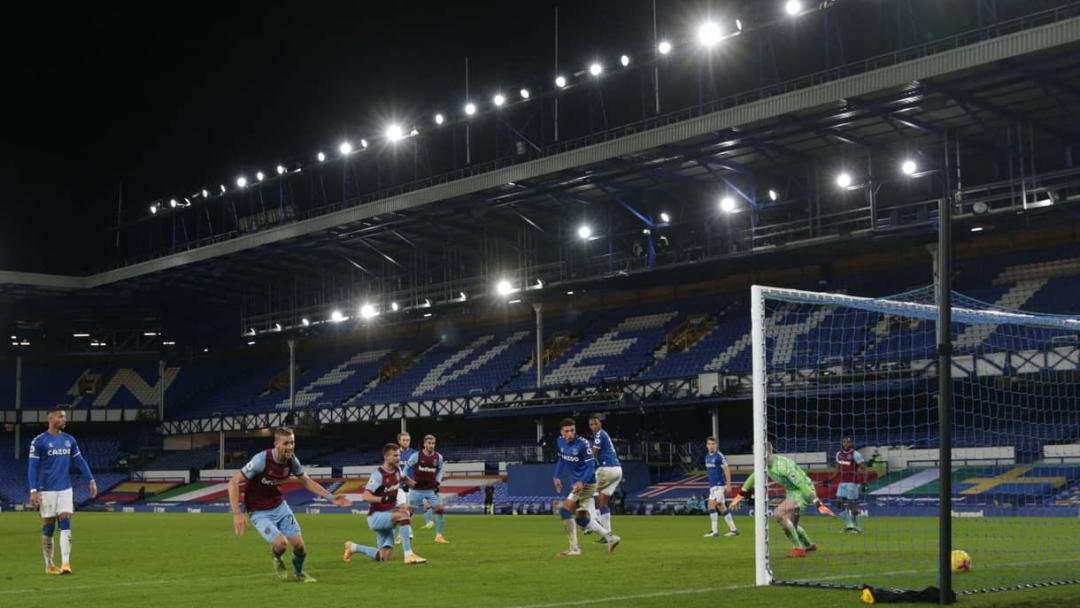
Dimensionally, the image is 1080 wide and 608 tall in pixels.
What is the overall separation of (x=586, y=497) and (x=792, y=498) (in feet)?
11.0

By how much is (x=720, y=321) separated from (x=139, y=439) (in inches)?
1558

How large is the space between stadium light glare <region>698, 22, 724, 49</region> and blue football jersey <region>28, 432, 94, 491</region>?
1206 inches

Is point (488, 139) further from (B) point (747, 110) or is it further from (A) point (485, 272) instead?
(B) point (747, 110)

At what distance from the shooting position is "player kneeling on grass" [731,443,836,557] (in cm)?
1792

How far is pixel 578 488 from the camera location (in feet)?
62.6

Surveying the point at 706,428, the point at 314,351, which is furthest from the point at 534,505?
the point at 314,351

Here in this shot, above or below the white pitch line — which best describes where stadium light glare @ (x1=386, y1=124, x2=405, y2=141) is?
above

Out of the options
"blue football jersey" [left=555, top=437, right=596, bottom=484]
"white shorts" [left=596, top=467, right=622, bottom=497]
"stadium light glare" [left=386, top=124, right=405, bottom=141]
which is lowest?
"white shorts" [left=596, top=467, right=622, bottom=497]

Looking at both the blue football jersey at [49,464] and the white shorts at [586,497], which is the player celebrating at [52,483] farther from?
the white shorts at [586,497]

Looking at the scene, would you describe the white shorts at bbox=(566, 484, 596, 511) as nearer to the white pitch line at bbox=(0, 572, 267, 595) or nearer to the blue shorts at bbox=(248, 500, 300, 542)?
the white pitch line at bbox=(0, 572, 267, 595)

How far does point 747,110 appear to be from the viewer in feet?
125

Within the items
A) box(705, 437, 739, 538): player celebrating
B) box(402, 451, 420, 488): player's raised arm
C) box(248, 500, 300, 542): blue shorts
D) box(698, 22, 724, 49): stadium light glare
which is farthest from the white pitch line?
box(698, 22, 724, 49): stadium light glare

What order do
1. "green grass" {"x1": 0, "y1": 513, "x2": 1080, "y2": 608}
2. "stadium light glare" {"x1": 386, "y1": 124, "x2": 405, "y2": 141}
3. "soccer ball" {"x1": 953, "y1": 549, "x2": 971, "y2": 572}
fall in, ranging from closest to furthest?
"green grass" {"x1": 0, "y1": 513, "x2": 1080, "y2": 608} → "soccer ball" {"x1": 953, "y1": 549, "x2": 971, "y2": 572} → "stadium light glare" {"x1": 386, "y1": 124, "x2": 405, "y2": 141}

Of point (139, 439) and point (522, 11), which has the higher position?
point (522, 11)
